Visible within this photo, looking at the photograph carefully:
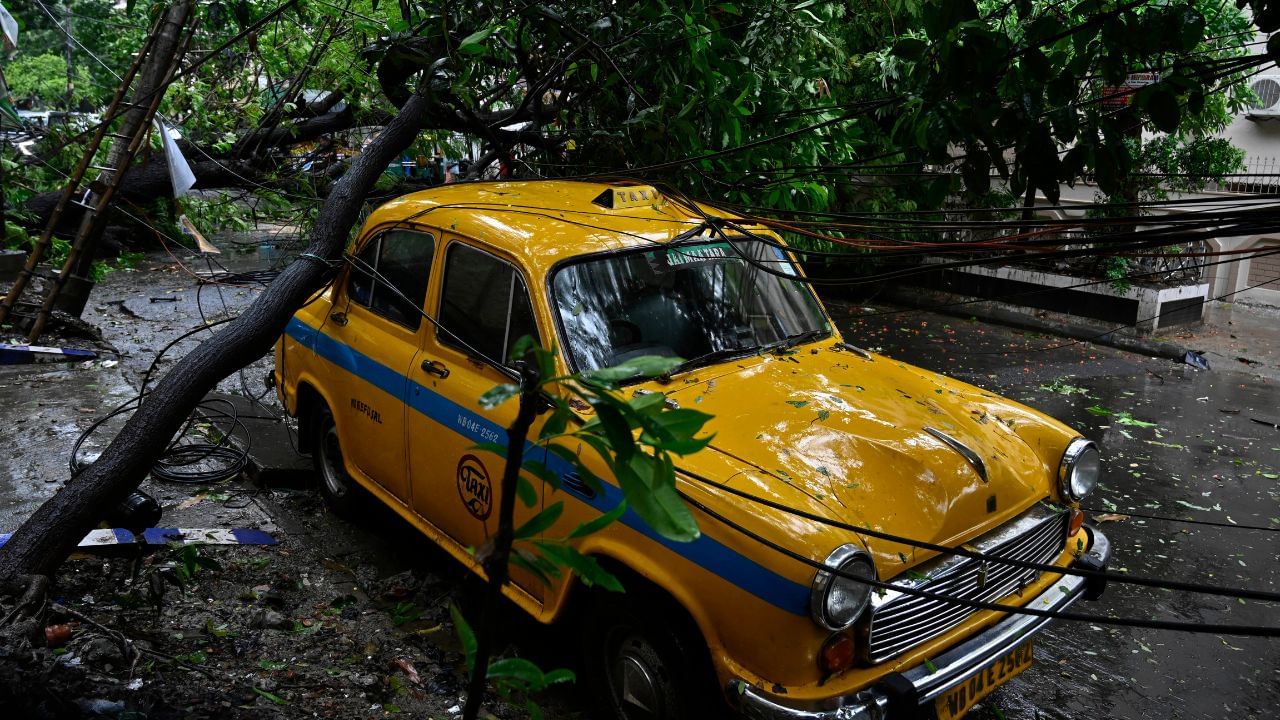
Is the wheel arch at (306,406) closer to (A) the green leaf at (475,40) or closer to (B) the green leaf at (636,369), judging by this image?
(A) the green leaf at (475,40)

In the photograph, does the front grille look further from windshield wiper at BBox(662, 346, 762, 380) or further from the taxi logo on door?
the taxi logo on door

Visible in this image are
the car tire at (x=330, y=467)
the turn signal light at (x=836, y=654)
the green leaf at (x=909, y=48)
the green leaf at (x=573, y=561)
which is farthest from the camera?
the car tire at (x=330, y=467)

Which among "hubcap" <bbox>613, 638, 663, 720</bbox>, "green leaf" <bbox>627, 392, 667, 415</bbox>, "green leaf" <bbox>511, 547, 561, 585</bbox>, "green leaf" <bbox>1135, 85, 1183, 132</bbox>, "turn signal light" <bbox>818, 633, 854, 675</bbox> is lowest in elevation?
"hubcap" <bbox>613, 638, 663, 720</bbox>

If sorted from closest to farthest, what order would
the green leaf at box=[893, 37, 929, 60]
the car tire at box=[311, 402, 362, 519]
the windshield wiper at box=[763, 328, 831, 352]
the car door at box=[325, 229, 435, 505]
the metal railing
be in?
the green leaf at box=[893, 37, 929, 60] < the windshield wiper at box=[763, 328, 831, 352] < the car door at box=[325, 229, 435, 505] < the car tire at box=[311, 402, 362, 519] < the metal railing

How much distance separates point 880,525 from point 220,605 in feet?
10.3

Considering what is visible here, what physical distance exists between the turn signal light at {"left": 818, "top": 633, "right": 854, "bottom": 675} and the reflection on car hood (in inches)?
10.3

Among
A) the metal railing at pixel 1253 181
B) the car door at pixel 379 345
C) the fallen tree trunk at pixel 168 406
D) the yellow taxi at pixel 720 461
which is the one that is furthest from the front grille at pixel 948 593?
the metal railing at pixel 1253 181

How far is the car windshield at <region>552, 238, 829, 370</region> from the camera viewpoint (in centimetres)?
391

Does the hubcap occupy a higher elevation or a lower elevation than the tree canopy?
lower

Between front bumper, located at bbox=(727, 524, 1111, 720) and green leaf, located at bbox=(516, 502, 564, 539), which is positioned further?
front bumper, located at bbox=(727, 524, 1111, 720)

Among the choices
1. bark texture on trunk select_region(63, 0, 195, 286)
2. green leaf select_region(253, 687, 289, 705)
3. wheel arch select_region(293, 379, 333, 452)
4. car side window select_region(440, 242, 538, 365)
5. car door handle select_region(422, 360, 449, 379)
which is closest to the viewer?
green leaf select_region(253, 687, 289, 705)

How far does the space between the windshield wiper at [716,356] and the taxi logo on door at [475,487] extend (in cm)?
88

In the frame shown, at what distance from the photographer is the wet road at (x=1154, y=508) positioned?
4.05 meters

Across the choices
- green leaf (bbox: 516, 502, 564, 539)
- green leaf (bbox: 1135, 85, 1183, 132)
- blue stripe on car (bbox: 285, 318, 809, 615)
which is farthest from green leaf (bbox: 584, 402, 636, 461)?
green leaf (bbox: 1135, 85, 1183, 132)
